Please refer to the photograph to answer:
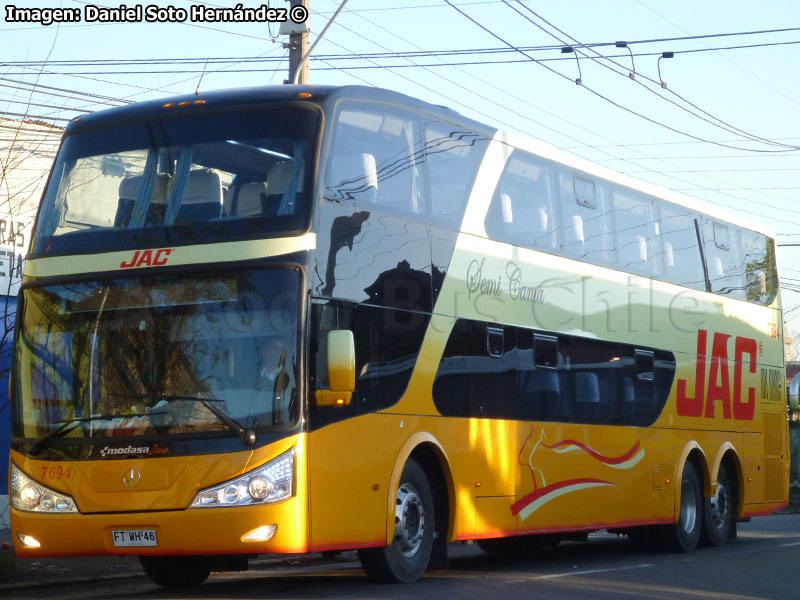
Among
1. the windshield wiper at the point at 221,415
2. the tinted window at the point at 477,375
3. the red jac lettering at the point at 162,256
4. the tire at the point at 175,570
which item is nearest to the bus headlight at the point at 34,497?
the windshield wiper at the point at 221,415

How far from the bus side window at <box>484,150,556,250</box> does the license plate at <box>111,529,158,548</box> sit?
16.4ft

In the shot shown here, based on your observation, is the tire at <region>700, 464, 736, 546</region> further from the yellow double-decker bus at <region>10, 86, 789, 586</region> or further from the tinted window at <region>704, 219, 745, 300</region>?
the yellow double-decker bus at <region>10, 86, 789, 586</region>

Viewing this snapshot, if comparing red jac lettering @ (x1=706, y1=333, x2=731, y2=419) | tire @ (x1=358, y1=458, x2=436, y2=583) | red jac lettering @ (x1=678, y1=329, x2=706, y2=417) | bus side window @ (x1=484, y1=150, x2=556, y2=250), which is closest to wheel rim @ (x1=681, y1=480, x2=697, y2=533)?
red jac lettering @ (x1=678, y1=329, x2=706, y2=417)

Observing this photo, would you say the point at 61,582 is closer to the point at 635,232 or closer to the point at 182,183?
the point at 182,183

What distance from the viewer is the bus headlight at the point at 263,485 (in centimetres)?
1004

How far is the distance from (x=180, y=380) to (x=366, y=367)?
170 centimetres

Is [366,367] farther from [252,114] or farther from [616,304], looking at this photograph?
[616,304]

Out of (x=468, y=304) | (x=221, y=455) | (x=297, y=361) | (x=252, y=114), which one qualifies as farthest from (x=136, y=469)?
(x=468, y=304)

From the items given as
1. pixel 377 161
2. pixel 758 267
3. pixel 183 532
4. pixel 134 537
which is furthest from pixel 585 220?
pixel 134 537

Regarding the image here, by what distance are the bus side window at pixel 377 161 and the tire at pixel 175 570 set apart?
375 centimetres

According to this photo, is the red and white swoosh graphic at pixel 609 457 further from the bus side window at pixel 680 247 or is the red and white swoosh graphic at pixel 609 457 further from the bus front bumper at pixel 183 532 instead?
the bus front bumper at pixel 183 532

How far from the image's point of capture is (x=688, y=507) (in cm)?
1794

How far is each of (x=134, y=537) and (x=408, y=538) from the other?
2634 millimetres

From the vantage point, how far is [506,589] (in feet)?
37.7
